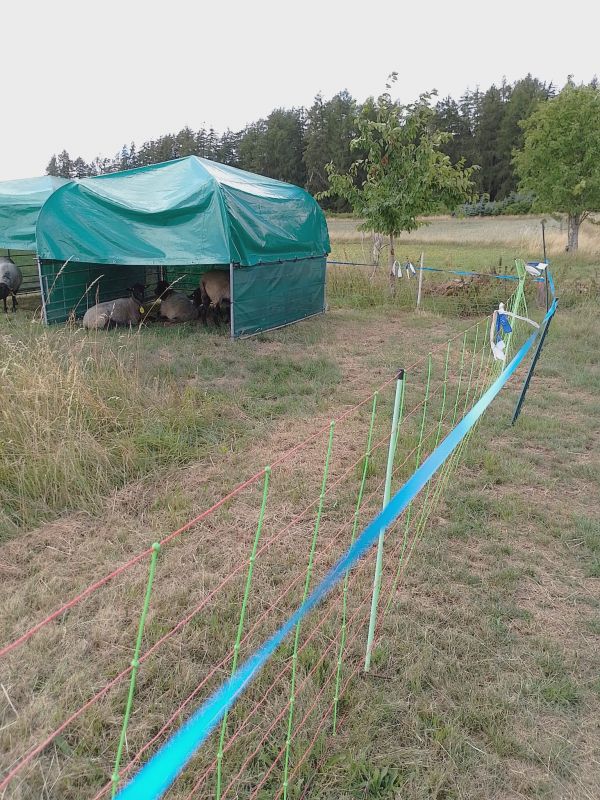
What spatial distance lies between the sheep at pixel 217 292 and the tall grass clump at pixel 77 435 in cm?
468

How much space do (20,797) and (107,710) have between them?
16.5 inches

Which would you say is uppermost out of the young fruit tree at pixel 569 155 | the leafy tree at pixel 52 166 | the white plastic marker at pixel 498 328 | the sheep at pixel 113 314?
the leafy tree at pixel 52 166

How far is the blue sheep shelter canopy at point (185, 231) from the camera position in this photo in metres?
8.79

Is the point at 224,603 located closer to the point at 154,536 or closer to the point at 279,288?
the point at 154,536

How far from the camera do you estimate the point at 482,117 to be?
5572 cm

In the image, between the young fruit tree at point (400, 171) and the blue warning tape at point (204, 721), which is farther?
the young fruit tree at point (400, 171)

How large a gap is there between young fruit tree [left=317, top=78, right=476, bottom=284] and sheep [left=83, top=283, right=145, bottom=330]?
17.5ft

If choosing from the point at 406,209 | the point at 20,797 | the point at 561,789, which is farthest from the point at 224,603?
the point at 406,209

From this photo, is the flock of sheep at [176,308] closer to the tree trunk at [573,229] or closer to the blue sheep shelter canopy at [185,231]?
the blue sheep shelter canopy at [185,231]

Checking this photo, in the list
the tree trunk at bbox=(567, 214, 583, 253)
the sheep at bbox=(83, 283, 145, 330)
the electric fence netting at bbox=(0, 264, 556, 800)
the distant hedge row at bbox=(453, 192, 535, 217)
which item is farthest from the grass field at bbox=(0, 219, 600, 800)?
the distant hedge row at bbox=(453, 192, 535, 217)

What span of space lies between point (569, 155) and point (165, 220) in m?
20.3

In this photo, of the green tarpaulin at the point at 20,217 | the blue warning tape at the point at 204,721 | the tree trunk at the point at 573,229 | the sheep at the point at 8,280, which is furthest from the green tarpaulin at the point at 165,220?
the tree trunk at the point at 573,229

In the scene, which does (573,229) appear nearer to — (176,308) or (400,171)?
(400,171)

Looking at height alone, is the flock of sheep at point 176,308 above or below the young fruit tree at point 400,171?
below
